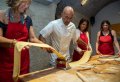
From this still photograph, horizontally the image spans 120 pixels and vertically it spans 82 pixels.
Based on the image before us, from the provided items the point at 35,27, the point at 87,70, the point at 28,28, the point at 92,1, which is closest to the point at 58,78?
the point at 87,70

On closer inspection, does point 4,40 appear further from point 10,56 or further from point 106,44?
point 106,44

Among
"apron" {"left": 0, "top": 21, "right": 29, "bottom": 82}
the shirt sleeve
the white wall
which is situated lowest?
"apron" {"left": 0, "top": 21, "right": 29, "bottom": 82}

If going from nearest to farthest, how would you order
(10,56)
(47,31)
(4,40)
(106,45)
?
(4,40) < (10,56) < (47,31) < (106,45)

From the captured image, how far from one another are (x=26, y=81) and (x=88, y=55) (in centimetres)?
149

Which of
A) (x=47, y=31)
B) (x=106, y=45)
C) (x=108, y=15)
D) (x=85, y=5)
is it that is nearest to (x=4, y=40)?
(x=47, y=31)

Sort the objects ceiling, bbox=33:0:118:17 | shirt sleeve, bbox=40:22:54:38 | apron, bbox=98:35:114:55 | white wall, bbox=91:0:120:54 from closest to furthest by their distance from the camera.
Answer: shirt sleeve, bbox=40:22:54:38 < apron, bbox=98:35:114:55 < ceiling, bbox=33:0:118:17 < white wall, bbox=91:0:120:54

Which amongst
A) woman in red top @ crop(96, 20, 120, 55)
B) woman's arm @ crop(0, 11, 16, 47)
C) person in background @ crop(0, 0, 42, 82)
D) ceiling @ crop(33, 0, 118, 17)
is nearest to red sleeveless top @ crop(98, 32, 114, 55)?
woman in red top @ crop(96, 20, 120, 55)

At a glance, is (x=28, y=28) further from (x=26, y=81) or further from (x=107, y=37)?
(x=107, y=37)

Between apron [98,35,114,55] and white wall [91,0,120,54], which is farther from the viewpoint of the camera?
white wall [91,0,120,54]

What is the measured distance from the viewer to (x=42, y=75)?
4.74 ft

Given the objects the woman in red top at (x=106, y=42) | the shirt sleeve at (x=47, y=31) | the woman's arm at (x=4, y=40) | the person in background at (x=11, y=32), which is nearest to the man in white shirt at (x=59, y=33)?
the shirt sleeve at (x=47, y=31)

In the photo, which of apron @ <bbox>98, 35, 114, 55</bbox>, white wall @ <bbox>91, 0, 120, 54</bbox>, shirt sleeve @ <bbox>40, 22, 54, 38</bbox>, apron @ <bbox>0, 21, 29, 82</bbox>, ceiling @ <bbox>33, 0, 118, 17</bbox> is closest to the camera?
apron @ <bbox>0, 21, 29, 82</bbox>

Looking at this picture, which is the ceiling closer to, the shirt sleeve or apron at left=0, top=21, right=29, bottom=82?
the shirt sleeve

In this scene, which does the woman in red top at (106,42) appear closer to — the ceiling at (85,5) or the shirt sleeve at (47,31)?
the ceiling at (85,5)
